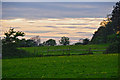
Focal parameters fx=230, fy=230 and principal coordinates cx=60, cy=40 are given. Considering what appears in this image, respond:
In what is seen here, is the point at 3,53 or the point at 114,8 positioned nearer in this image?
the point at 3,53

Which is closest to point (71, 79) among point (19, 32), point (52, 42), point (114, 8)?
point (19, 32)

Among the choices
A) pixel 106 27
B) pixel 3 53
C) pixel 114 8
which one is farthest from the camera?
pixel 106 27

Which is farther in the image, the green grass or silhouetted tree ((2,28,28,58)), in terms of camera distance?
silhouetted tree ((2,28,28,58))

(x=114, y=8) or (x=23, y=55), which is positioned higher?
(x=114, y=8)

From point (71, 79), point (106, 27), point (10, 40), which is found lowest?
point (71, 79)

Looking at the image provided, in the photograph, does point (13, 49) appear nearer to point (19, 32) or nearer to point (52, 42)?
point (19, 32)

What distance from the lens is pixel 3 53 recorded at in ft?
136

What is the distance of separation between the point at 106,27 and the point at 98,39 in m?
12.5

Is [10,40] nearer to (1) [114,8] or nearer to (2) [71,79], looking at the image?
(2) [71,79]

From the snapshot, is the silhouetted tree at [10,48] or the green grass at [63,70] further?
the silhouetted tree at [10,48]

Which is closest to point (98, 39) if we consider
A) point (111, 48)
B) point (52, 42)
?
point (52, 42)

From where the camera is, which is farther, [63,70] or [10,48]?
[10,48]

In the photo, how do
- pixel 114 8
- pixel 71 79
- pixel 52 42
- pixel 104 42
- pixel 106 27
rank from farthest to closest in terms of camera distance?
pixel 52 42 → pixel 104 42 → pixel 106 27 → pixel 114 8 → pixel 71 79

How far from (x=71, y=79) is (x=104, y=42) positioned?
8329 centimetres
